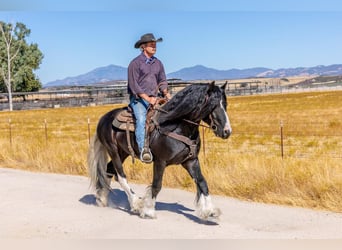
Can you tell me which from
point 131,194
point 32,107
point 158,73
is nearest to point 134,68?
point 158,73

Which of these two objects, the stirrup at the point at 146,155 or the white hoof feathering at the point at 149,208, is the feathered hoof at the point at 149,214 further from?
the stirrup at the point at 146,155

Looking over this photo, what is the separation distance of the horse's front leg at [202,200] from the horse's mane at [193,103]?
0.65 metres

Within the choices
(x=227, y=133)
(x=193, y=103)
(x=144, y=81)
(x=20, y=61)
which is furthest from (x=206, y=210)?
(x=20, y=61)

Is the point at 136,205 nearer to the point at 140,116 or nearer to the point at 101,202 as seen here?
the point at 101,202

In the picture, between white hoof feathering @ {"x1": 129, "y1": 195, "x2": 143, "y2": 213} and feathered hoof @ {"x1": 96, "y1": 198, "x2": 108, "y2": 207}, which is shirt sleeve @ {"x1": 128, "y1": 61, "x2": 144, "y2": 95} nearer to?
white hoof feathering @ {"x1": 129, "y1": 195, "x2": 143, "y2": 213}

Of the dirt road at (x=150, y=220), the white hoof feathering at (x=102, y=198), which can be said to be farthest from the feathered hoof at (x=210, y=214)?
the white hoof feathering at (x=102, y=198)

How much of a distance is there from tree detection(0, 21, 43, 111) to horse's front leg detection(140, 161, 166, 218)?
67.7 m

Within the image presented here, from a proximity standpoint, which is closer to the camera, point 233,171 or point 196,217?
point 196,217

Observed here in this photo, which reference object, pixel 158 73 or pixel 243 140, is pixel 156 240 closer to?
pixel 158 73

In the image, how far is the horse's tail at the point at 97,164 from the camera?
8.41m

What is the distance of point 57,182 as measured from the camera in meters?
10.8

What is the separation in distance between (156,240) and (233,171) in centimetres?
396

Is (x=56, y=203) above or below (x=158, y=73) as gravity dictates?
below

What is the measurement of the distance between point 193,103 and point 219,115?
500 mm
